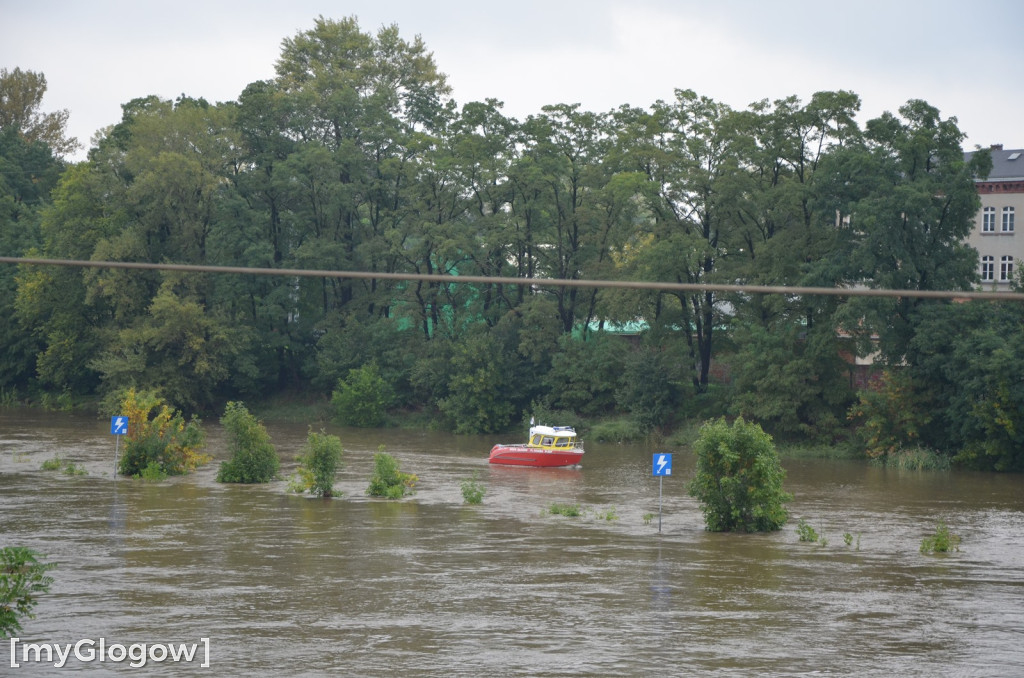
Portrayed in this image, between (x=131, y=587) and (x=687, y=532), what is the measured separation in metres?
15.0

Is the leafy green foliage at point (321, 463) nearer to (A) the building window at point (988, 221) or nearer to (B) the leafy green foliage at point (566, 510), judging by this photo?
(B) the leafy green foliage at point (566, 510)

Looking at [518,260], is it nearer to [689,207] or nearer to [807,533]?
[689,207]

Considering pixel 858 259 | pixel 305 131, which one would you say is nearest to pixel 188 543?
pixel 858 259

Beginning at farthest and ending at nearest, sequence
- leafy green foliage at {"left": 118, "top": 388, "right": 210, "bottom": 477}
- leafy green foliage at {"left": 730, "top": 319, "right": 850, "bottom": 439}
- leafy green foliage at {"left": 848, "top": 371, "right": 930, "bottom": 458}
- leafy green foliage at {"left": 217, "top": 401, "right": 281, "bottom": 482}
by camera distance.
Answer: leafy green foliage at {"left": 730, "top": 319, "right": 850, "bottom": 439}
leafy green foliage at {"left": 848, "top": 371, "right": 930, "bottom": 458}
leafy green foliage at {"left": 118, "top": 388, "right": 210, "bottom": 477}
leafy green foliage at {"left": 217, "top": 401, "right": 281, "bottom": 482}

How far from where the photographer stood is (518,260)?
6769 centimetres

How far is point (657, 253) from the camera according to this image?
58.1 m

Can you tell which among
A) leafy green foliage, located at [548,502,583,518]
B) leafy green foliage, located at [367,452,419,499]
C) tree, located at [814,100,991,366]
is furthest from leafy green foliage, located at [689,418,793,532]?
tree, located at [814,100,991,366]

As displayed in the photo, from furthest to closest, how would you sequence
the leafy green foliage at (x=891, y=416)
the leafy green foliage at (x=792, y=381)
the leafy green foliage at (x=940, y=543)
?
the leafy green foliage at (x=792, y=381) < the leafy green foliage at (x=891, y=416) < the leafy green foliage at (x=940, y=543)

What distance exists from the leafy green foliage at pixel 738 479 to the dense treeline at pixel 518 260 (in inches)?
827

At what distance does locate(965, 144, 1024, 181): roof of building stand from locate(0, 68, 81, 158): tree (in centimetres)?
7444

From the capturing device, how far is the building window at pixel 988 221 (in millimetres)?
67438

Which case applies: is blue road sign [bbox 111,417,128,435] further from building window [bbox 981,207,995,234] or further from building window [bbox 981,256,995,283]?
building window [bbox 981,207,995,234]

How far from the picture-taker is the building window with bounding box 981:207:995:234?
221 ft

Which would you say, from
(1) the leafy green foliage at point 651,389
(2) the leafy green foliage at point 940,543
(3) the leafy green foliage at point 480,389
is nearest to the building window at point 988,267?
(1) the leafy green foliage at point 651,389
